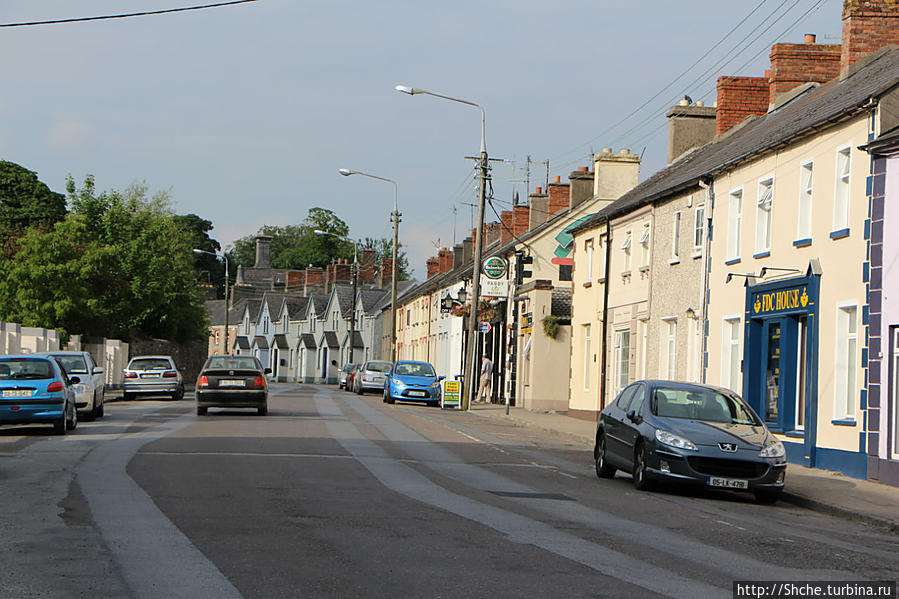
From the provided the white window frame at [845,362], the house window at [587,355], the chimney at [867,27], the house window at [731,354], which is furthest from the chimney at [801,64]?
the white window frame at [845,362]

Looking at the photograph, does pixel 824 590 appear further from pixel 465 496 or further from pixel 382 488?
pixel 382 488

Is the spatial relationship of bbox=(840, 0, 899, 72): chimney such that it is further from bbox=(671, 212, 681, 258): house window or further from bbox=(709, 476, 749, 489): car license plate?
bbox=(709, 476, 749, 489): car license plate

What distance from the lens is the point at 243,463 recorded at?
15875mm

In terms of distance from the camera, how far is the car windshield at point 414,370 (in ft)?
146

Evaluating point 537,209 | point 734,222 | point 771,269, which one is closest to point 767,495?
point 771,269

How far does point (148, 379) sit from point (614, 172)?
1961cm

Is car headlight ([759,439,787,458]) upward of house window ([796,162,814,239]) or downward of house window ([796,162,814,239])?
downward

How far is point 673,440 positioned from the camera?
1459cm

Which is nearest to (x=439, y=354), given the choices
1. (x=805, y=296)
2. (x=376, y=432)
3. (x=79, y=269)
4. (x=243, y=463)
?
(x=79, y=269)

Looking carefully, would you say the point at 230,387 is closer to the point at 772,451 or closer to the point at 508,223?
the point at 772,451

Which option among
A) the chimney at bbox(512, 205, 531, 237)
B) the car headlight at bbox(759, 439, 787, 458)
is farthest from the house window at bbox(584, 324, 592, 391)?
the car headlight at bbox(759, 439, 787, 458)

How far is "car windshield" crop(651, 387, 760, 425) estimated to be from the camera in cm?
1560

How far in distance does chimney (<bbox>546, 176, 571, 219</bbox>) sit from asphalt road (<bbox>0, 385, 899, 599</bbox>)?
3042cm

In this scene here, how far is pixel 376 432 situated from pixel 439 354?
135ft
